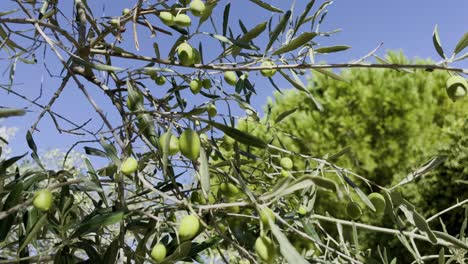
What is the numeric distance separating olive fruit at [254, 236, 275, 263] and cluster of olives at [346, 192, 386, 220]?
0.31 m

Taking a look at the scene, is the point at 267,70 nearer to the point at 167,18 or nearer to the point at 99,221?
the point at 167,18

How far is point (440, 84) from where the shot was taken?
769 cm

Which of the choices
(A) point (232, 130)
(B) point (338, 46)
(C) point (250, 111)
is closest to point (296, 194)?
(C) point (250, 111)

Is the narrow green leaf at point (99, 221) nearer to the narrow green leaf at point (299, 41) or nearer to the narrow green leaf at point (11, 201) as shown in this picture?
the narrow green leaf at point (11, 201)

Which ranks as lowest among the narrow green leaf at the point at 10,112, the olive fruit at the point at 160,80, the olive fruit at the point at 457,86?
the olive fruit at the point at 457,86

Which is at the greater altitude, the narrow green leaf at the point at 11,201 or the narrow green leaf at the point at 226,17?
the narrow green leaf at the point at 226,17

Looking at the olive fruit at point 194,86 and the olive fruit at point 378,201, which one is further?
the olive fruit at point 194,86

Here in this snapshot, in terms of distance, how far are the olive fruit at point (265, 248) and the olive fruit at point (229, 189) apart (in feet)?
0.78

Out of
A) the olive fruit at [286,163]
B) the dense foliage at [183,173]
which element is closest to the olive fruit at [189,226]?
the dense foliage at [183,173]

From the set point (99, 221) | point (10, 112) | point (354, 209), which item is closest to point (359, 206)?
point (354, 209)

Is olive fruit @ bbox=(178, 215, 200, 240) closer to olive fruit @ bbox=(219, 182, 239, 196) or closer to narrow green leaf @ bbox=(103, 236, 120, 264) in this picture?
olive fruit @ bbox=(219, 182, 239, 196)

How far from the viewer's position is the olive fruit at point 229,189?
2.93ft

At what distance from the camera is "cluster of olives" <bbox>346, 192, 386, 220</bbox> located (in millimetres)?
951

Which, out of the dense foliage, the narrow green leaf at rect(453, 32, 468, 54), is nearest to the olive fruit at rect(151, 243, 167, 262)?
the dense foliage
